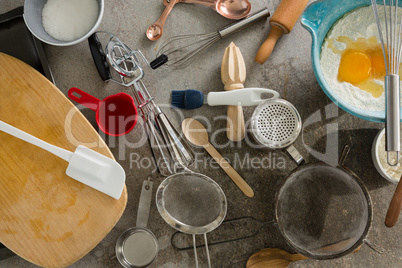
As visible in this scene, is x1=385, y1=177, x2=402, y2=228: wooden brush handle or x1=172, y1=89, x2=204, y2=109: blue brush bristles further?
x1=172, y1=89, x2=204, y2=109: blue brush bristles

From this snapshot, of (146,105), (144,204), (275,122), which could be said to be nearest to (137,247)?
(144,204)

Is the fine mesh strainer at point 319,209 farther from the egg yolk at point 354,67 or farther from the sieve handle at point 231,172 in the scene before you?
the egg yolk at point 354,67

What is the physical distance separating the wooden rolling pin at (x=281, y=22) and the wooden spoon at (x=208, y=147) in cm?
22

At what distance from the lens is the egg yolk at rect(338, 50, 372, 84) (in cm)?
80

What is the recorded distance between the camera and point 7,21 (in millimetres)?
794

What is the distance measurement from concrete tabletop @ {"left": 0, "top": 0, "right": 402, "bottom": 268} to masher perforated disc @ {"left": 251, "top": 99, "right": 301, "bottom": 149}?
0.05 metres

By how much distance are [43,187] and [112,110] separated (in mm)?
223

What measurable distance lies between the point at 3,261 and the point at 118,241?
277 millimetres

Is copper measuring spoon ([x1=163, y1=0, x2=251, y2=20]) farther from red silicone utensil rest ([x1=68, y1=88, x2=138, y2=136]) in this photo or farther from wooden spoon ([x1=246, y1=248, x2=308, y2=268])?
wooden spoon ([x1=246, y1=248, x2=308, y2=268])

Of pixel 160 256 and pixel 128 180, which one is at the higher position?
pixel 128 180

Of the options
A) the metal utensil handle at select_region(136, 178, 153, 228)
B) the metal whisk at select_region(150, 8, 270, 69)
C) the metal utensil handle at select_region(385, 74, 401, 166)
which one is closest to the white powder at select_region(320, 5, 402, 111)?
the metal utensil handle at select_region(385, 74, 401, 166)

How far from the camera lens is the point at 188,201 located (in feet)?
2.65

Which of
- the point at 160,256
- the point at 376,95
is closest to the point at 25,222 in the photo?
the point at 160,256

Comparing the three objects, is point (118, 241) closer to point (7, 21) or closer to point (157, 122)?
point (157, 122)
